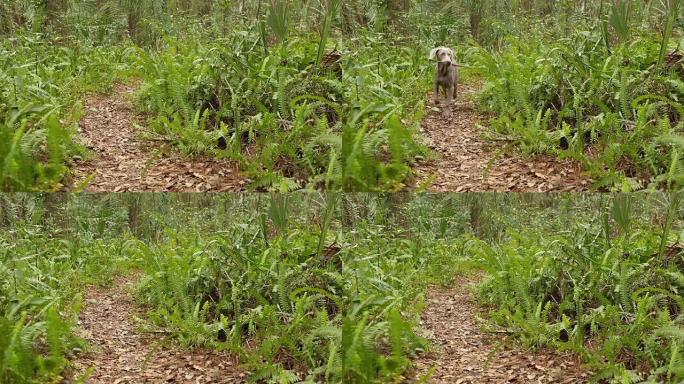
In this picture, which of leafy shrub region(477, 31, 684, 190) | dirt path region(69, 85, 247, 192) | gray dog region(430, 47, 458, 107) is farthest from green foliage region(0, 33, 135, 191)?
leafy shrub region(477, 31, 684, 190)

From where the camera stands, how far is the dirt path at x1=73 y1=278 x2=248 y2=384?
20.5ft

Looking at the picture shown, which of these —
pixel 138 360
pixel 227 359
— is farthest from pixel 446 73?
pixel 138 360

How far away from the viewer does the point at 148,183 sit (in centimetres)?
614

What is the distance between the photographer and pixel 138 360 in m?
6.57

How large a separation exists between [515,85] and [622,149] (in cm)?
125

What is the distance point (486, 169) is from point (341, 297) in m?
1.75

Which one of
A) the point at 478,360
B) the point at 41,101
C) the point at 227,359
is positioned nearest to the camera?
the point at 227,359

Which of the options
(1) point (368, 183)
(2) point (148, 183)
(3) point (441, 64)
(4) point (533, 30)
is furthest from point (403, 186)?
(4) point (533, 30)

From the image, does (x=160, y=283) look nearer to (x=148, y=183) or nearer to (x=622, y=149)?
(x=148, y=183)

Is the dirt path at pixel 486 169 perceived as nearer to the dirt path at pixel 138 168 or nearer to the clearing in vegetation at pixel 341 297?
the clearing in vegetation at pixel 341 297

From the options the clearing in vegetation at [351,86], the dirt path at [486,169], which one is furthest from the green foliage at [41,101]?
the dirt path at [486,169]

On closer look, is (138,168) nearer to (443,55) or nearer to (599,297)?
(443,55)

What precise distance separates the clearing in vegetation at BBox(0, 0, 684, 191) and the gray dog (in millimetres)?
221

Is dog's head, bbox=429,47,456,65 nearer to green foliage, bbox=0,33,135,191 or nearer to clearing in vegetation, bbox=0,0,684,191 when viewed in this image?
clearing in vegetation, bbox=0,0,684,191
